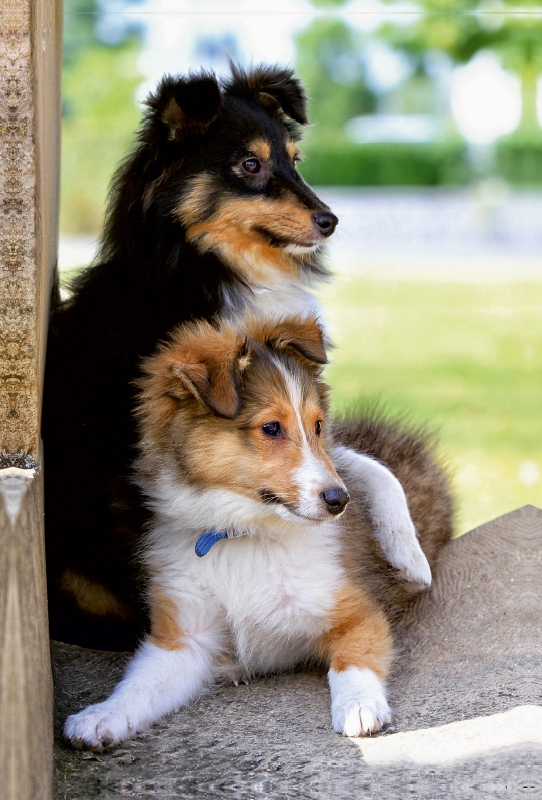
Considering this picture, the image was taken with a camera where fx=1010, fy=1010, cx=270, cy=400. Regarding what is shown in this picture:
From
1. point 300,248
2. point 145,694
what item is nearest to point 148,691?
point 145,694

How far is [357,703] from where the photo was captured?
304cm

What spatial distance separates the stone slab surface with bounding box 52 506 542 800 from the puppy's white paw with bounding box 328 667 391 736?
0.14 feet

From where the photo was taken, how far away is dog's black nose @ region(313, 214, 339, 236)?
4070 mm

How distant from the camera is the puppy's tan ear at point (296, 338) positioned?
11.3ft

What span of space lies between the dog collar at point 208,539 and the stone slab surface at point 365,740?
508 mm

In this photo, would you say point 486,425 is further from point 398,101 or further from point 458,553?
point 398,101

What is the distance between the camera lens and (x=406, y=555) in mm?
3877

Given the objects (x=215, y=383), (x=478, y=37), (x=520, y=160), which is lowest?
(x=215, y=383)

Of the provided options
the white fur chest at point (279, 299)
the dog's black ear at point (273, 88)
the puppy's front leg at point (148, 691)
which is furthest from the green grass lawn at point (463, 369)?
the puppy's front leg at point (148, 691)

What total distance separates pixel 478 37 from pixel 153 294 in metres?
28.6

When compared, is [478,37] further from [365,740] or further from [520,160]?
[365,740]

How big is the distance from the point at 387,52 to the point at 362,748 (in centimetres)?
3015

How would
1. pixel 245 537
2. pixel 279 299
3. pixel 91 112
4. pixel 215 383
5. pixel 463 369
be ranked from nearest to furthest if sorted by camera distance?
pixel 215 383
pixel 245 537
pixel 279 299
pixel 463 369
pixel 91 112

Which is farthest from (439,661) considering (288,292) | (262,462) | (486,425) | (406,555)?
(486,425)
